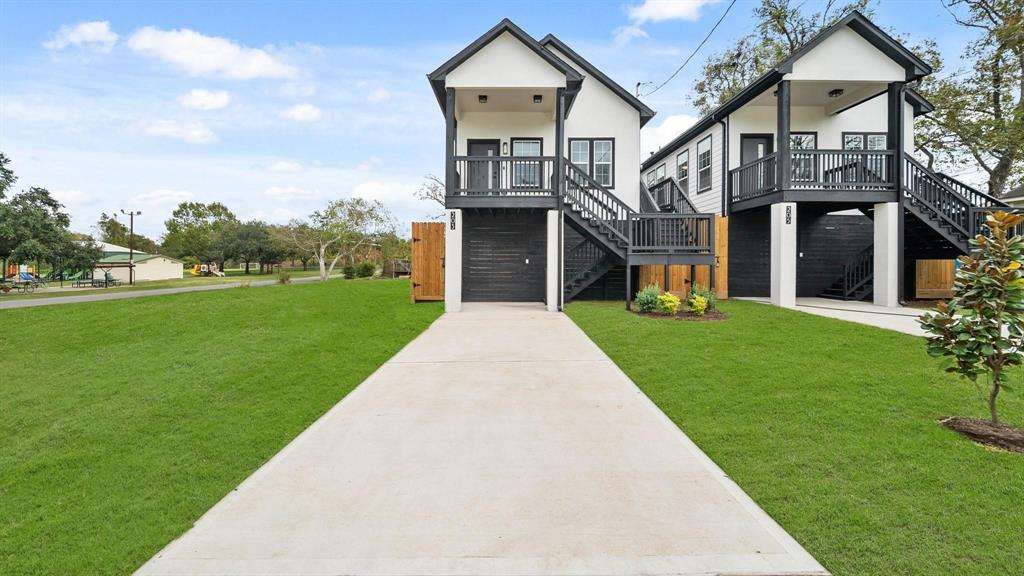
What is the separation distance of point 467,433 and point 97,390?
4.82 m

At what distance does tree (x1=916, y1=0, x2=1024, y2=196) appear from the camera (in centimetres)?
1853

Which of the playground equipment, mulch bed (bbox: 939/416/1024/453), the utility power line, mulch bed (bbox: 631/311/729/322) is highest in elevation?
the utility power line

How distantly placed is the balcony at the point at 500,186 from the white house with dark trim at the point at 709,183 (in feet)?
→ 0.13

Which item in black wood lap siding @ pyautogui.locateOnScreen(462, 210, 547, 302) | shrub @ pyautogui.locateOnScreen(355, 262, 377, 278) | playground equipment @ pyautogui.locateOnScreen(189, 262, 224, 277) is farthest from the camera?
playground equipment @ pyautogui.locateOnScreen(189, 262, 224, 277)

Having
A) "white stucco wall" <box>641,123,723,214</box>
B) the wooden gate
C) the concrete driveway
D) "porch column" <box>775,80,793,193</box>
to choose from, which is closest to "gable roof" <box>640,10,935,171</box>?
"porch column" <box>775,80,793,193</box>

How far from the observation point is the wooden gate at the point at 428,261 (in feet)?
45.3

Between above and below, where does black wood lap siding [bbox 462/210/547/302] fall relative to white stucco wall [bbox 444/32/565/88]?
below

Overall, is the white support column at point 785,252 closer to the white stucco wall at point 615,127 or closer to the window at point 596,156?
the white stucco wall at point 615,127

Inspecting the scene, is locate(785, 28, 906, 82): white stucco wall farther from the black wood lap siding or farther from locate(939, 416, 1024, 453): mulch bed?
locate(939, 416, 1024, 453): mulch bed

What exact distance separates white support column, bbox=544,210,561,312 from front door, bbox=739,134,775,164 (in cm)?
732

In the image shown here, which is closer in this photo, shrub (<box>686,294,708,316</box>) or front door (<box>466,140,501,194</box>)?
shrub (<box>686,294,708,316</box>)

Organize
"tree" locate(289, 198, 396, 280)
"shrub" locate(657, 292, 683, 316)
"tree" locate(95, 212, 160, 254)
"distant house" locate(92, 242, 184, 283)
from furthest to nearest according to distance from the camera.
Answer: "tree" locate(95, 212, 160, 254) → "distant house" locate(92, 242, 184, 283) → "tree" locate(289, 198, 396, 280) → "shrub" locate(657, 292, 683, 316)

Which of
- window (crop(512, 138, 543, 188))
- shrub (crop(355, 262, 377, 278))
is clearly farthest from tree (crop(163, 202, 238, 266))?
window (crop(512, 138, 543, 188))

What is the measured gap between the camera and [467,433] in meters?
4.02
